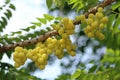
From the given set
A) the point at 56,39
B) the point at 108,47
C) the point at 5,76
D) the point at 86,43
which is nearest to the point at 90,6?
the point at 56,39

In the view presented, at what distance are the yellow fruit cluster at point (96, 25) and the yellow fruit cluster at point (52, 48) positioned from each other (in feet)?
0.35

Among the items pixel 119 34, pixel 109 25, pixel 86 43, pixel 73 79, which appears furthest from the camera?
pixel 86 43

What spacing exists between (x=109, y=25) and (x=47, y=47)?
17.2 inches

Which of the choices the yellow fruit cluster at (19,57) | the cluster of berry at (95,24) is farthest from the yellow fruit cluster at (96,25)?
the yellow fruit cluster at (19,57)

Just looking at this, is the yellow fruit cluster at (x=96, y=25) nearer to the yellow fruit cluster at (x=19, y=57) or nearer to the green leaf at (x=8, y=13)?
the yellow fruit cluster at (x=19, y=57)

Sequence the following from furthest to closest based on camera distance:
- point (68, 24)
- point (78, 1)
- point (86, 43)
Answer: point (86, 43) < point (78, 1) < point (68, 24)

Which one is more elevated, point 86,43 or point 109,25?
point 86,43

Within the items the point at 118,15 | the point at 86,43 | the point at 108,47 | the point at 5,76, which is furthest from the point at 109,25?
the point at 86,43

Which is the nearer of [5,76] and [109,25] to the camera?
[109,25]

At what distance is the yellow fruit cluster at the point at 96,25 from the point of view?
6.91 ft

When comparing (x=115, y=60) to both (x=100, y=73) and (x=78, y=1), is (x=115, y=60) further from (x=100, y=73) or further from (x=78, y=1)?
(x=78, y=1)

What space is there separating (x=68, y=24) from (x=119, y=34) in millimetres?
495

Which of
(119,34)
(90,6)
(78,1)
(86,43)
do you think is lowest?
(119,34)

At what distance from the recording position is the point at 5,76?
8.95ft
